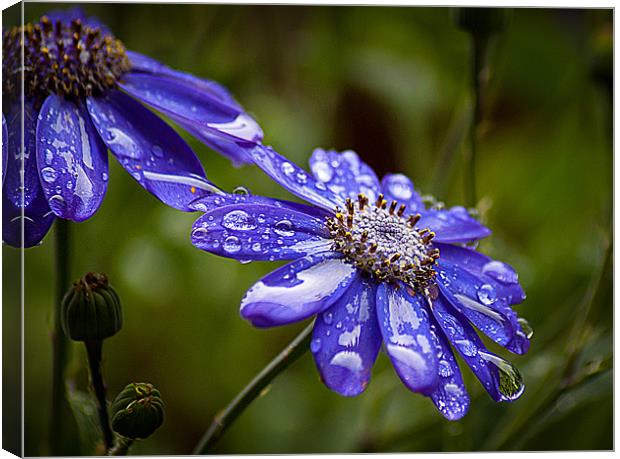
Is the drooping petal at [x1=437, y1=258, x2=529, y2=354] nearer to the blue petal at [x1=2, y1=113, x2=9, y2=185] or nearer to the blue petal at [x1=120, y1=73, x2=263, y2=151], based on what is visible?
the blue petal at [x1=120, y1=73, x2=263, y2=151]

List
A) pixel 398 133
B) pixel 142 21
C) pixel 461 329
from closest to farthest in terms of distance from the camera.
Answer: pixel 461 329 → pixel 142 21 → pixel 398 133

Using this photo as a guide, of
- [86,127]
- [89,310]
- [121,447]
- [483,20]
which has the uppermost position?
[483,20]

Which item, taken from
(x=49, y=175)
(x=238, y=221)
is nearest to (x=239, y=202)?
(x=238, y=221)

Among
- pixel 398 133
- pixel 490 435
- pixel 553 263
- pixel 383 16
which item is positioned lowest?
→ pixel 490 435

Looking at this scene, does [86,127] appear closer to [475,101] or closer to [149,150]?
[149,150]

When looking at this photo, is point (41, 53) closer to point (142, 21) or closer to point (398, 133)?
point (142, 21)

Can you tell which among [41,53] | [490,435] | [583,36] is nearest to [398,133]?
[583,36]

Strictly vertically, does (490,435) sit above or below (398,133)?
below
